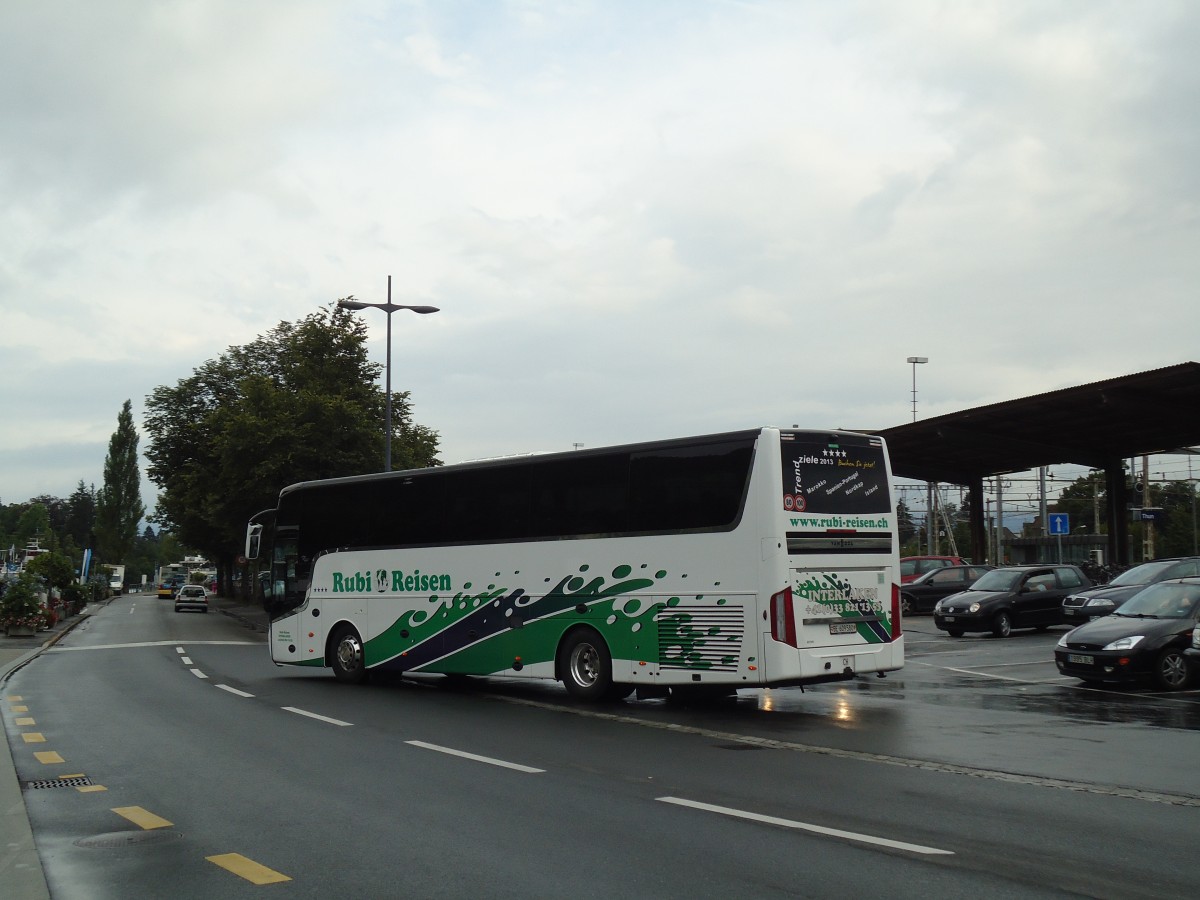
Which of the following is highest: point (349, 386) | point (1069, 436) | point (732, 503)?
point (349, 386)

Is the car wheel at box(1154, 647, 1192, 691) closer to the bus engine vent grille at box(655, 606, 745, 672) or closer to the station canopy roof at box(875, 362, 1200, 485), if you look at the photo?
the bus engine vent grille at box(655, 606, 745, 672)

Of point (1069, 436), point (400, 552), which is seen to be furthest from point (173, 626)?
point (1069, 436)

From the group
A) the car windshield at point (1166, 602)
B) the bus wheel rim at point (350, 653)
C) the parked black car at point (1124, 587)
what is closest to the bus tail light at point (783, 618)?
the car windshield at point (1166, 602)

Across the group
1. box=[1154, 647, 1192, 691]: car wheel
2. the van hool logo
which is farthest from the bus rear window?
the van hool logo

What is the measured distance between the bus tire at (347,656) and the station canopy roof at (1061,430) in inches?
733

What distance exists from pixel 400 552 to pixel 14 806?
1014cm

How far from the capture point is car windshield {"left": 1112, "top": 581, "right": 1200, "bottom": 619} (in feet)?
54.2

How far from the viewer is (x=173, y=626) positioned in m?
43.1

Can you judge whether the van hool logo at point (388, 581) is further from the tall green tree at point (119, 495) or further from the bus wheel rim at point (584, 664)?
the tall green tree at point (119, 495)

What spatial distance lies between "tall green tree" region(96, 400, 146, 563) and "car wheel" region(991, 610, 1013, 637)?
387 feet

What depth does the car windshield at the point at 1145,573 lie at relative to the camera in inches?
954

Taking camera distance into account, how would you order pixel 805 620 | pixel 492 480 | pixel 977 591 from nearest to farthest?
pixel 805 620, pixel 492 480, pixel 977 591

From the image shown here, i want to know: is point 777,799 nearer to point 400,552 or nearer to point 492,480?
point 492,480

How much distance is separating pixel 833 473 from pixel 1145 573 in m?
14.0
